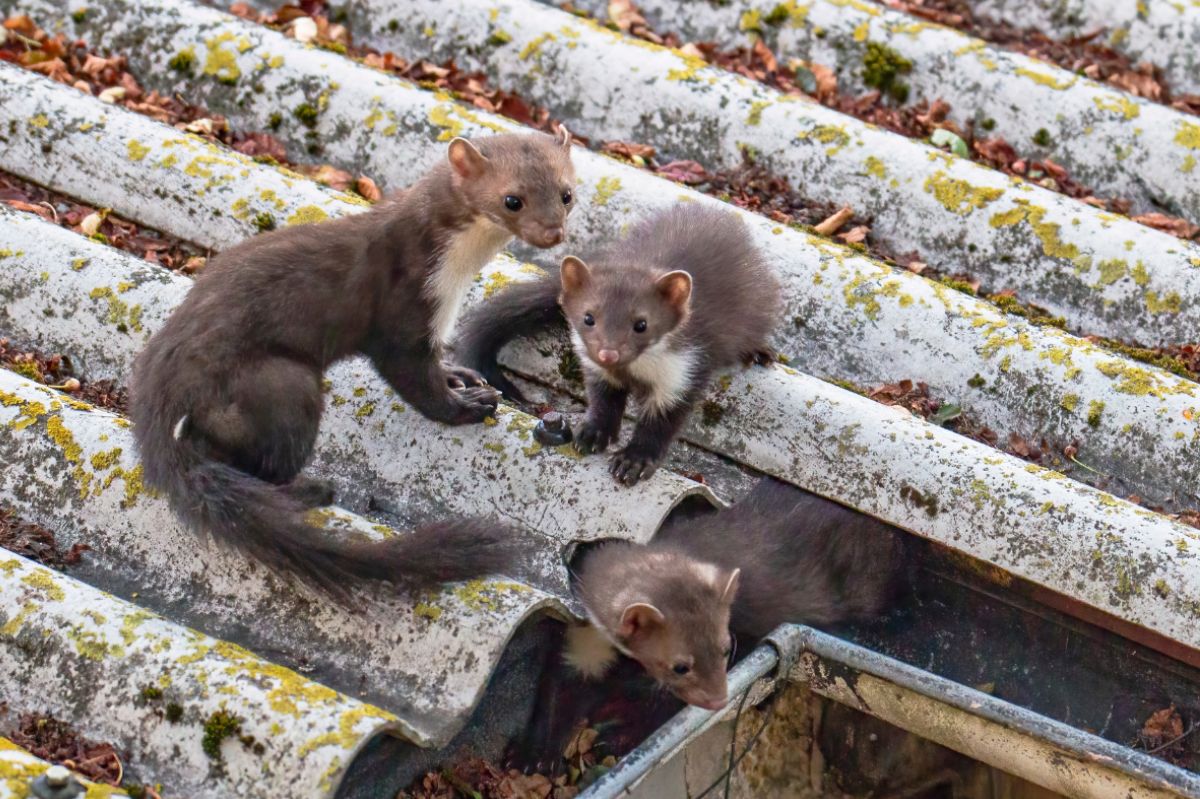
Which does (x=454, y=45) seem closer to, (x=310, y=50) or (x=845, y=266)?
(x=310, y=50)

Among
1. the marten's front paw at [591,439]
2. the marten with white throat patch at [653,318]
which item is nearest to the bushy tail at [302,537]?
the marten's front paw at [591,439]

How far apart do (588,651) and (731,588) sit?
17.5 inches

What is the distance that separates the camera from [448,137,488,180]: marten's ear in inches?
200

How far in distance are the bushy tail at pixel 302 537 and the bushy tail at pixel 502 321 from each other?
114 cm

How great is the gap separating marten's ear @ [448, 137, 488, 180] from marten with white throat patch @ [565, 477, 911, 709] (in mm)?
1291

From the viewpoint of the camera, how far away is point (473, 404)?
4.78 metres

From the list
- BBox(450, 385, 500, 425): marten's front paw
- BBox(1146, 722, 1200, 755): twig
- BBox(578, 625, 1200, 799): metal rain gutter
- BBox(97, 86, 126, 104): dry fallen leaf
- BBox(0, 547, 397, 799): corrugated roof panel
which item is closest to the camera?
BBox(0, 547, 397, 799): corrugated roof panel

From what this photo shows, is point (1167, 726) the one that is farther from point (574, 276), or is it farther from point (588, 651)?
point (574, 276)

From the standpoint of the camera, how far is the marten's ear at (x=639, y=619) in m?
4.50

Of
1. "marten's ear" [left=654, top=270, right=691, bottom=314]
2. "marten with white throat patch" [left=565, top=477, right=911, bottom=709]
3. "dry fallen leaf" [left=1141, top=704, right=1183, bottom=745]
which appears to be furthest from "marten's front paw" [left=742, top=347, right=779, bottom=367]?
→ "dry fallen leaf" [left=1141, top=704, right=1183, bottom=745]

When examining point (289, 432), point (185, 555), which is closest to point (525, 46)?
point (289, 432)

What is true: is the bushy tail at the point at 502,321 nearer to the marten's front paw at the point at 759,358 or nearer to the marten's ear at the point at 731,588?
the marten's front paw at the point at 759,358

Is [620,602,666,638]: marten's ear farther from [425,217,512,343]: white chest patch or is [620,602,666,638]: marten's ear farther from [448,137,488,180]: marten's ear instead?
[448,137,488,180]: marten's ear

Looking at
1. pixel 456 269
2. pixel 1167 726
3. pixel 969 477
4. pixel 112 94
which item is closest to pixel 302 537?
pixel 456 269
